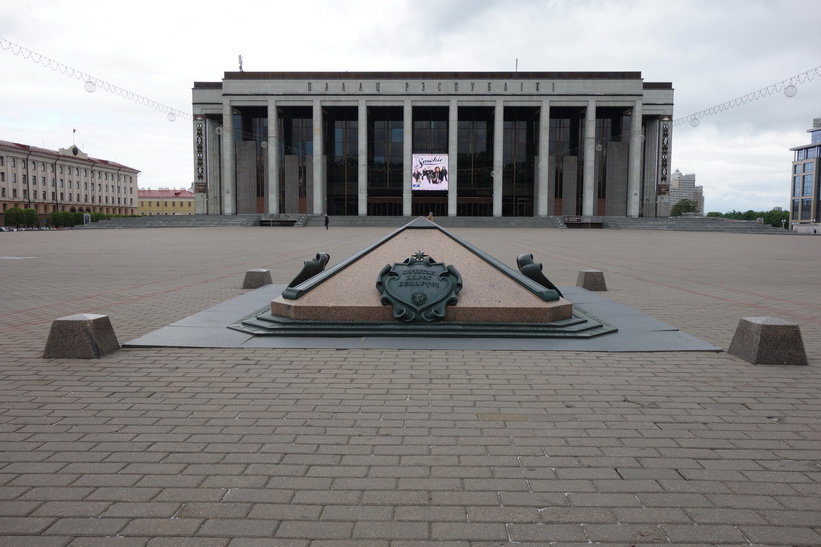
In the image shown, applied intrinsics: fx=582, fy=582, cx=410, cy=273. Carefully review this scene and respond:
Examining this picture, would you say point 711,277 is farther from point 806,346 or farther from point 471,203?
point 471,203

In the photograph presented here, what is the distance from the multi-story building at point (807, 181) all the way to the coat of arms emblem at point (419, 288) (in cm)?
11528

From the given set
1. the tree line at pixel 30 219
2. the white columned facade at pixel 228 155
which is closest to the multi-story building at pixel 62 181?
the tree line at pixel 30 219

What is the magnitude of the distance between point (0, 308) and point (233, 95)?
168 ft

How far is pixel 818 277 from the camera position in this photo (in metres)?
13.5

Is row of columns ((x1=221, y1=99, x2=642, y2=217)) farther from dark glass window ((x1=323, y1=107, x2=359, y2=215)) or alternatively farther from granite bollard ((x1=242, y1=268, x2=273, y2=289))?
granite bollard ((x1=242, y1=268, x2=273, y2=289))

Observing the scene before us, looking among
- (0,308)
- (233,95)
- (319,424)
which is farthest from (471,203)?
(319,424)

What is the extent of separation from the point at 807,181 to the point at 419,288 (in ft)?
403

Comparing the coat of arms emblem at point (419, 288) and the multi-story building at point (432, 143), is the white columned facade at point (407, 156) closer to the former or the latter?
the multi-story building at point (432, 143)

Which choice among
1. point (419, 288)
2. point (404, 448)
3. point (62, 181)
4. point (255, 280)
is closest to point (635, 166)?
point (255, 280)

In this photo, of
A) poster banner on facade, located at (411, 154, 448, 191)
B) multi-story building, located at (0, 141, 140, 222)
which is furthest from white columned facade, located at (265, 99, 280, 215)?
multi-story building, located at (0, 141, 140, 222)

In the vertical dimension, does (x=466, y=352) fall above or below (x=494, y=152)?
below

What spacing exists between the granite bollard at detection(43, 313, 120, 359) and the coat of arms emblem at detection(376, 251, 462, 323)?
295 centimetres

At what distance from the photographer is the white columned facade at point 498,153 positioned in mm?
54875

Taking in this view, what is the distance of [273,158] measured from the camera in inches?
2201
